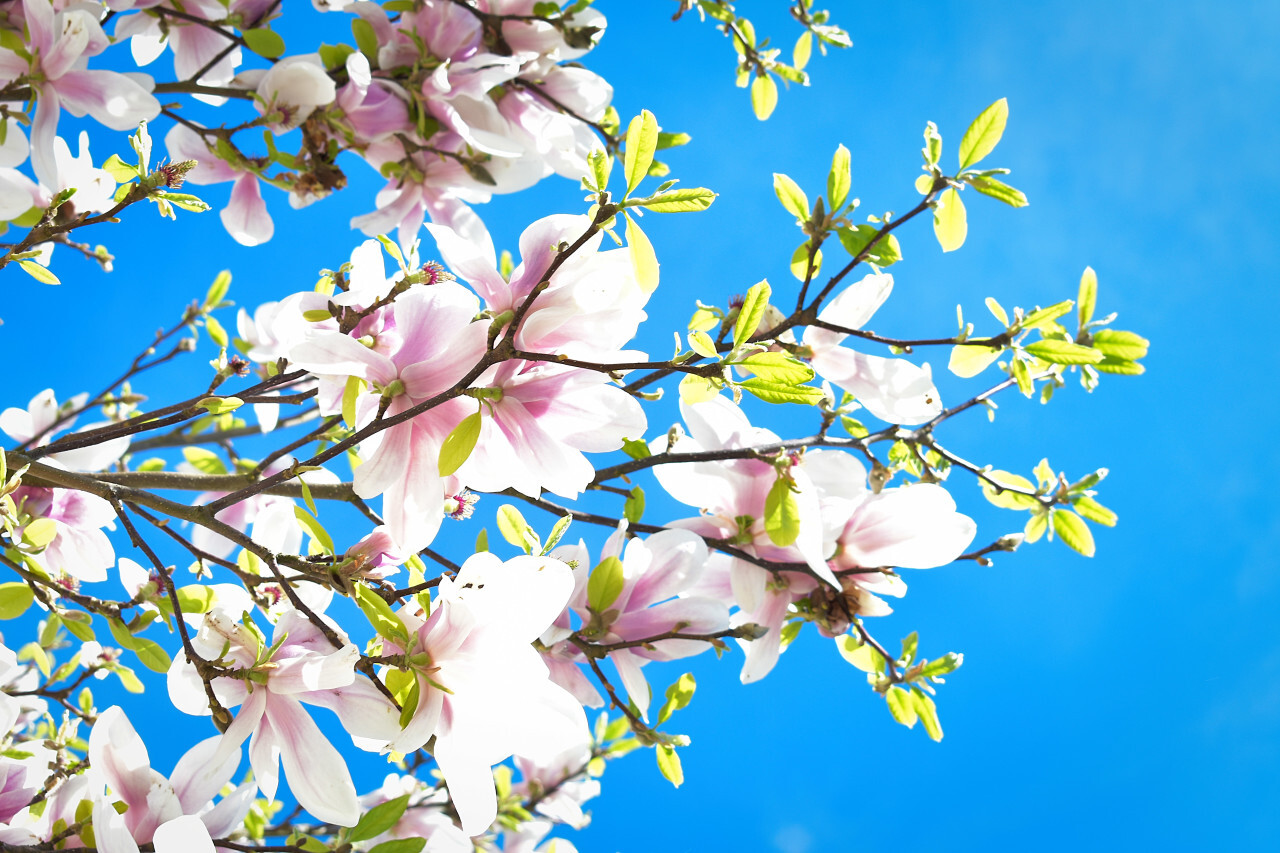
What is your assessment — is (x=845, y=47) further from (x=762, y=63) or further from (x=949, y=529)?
(x=949, y=529)

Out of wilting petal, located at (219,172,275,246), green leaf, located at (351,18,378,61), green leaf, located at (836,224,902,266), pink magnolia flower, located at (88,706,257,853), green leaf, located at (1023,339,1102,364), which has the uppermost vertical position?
green leaf, located at (351,18,378,61)

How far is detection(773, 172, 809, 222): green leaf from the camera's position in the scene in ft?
3.26

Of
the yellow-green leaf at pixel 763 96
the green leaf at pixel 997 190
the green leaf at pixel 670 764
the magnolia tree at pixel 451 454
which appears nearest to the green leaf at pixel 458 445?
the magnolia tree at pixel 451 454

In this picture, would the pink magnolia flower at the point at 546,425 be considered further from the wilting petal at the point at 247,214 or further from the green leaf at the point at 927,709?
the wilting petal at the point at 247,214

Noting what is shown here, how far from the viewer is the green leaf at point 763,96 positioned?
186 centimetres

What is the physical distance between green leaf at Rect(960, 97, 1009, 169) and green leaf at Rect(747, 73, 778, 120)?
1006 millimetres

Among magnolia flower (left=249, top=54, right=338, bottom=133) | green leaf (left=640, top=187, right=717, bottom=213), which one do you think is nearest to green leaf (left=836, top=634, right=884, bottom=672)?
green leaf (left=640, top=187, right=717, bottom=213)

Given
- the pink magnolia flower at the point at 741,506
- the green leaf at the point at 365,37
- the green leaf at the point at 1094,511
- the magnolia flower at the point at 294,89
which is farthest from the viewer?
the green leaf at the point at 365,37

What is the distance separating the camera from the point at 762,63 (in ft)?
6.01

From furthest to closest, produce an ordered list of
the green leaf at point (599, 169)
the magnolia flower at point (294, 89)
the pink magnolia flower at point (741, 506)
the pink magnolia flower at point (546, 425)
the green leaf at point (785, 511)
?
the magnolia flower at point (294, 89), the pink magnolia flower at point (741, 506), the green leaf at point (785, 511), the pink magnolia flower at point (546, 425), the green leaf at point (599, 169)

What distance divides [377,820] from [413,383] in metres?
0.50

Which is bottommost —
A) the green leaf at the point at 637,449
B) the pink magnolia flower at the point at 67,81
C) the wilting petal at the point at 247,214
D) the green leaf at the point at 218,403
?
the green leaf at the point at 637,449

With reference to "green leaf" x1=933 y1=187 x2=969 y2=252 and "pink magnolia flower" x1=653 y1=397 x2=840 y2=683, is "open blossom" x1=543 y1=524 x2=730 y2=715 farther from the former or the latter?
"green leaf" x1=933 y1=187 x2=969 y2=252

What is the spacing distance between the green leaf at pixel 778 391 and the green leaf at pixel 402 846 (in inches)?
23.4
